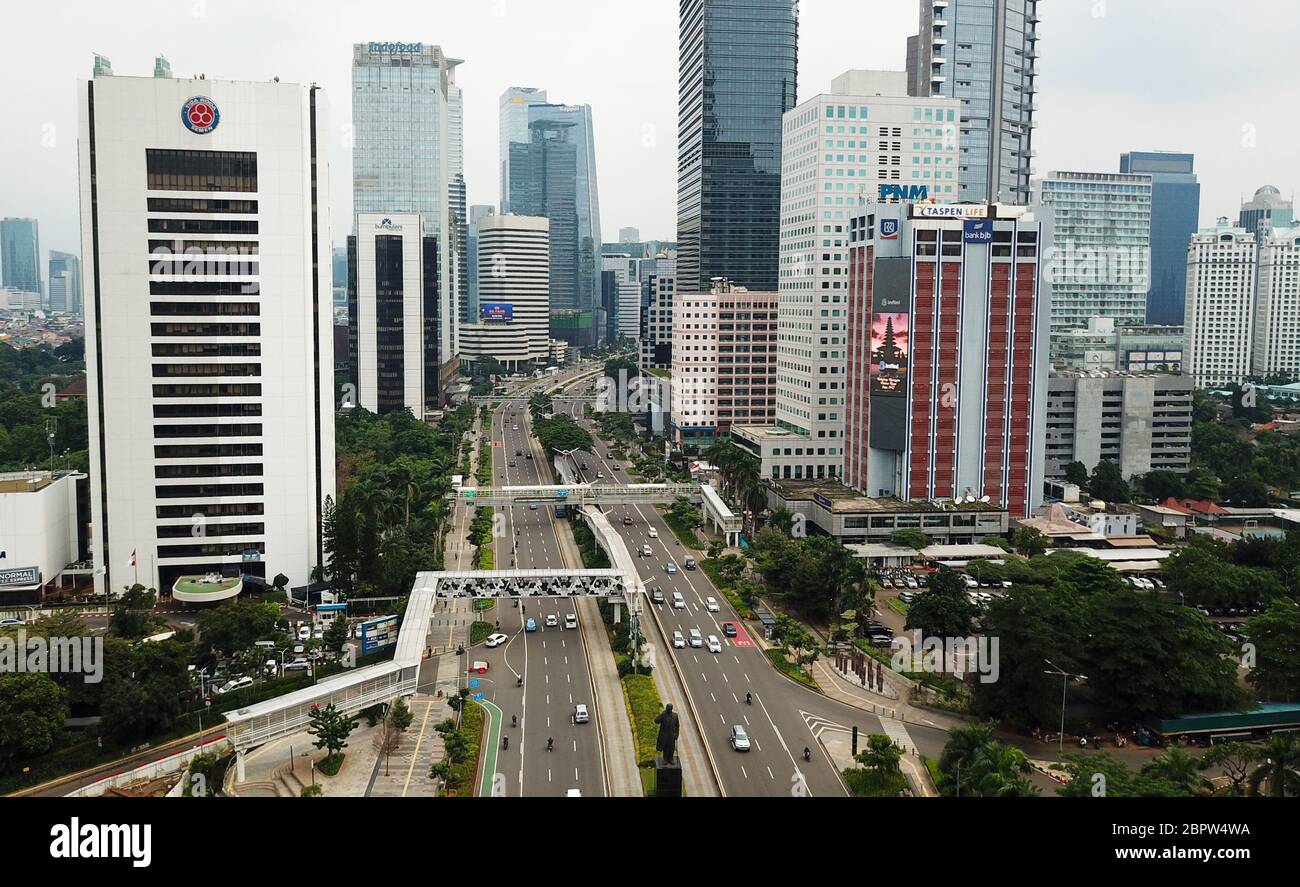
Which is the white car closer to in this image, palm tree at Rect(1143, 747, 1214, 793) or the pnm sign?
palm tree at Rect(1143, 747, 1214, 793)

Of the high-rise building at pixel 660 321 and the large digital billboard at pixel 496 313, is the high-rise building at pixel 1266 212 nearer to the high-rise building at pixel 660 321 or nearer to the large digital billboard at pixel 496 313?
the high-rise building at pixel 660 321

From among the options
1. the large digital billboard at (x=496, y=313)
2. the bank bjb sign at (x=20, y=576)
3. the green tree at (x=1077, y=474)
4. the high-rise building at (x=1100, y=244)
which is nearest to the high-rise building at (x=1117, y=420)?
the green tree at (x=1077, y=474)

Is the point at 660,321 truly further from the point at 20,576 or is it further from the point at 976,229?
the point at 20,576

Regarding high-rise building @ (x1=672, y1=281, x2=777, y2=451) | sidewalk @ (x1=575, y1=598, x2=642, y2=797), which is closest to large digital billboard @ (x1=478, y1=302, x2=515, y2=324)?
high-rise building @ (x1=672, y1=281, x2=777, y2=451)

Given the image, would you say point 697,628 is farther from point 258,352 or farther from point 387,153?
point 387,153

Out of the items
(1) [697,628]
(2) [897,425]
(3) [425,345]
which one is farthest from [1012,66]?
(1) [697,628]
